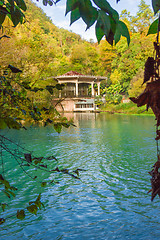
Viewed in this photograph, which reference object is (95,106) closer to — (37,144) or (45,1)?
(37,144)

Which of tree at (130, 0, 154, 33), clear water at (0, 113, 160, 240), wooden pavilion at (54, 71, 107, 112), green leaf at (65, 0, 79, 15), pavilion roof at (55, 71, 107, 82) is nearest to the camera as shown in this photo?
green leaf at (65, 0, 79, 15)

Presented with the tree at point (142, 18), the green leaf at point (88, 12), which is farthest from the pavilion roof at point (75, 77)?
the green leaf at point (88, 12)

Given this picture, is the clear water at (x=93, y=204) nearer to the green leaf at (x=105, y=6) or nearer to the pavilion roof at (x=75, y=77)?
the green leaf at (x=105, y=6)

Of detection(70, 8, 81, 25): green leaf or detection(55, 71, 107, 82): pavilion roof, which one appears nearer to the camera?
detection(70, 8, 81, 25): green leaf

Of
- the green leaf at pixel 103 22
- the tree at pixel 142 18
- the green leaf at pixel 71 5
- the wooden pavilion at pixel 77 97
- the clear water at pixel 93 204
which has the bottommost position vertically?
the clear water at pixel 93 204

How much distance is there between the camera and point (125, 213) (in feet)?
11.5

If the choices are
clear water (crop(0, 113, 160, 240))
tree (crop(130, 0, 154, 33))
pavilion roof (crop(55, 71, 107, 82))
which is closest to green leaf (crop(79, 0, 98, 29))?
clear water (crop(0, 113, 160, 240))

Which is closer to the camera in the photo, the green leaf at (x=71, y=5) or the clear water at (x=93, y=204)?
the green leaf at (x=71, y=5)

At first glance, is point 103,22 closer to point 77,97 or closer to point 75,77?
point 75,77

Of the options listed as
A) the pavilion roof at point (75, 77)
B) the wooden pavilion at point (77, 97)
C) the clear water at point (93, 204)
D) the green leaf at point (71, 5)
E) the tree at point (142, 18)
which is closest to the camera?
the green leaf at point (71, 5)

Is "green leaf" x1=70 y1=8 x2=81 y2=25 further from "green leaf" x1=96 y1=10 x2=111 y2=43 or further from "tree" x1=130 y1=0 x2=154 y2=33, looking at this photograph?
"tree" x1=130 y1=0 x2=154 y2=33

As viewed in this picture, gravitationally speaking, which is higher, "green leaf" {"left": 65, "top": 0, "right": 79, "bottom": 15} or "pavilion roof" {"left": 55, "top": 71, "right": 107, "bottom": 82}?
"pavilion roof" {"left": 55, "top": 71, "right": 107, "bottom": 82}

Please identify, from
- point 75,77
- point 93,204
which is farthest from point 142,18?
point 93,204

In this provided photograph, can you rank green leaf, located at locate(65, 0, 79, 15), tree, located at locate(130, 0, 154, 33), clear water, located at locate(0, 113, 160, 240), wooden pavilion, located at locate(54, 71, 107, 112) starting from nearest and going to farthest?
1. green leaf, located at locate(65, 0, 79, 15)
2. clear water, located at locate(0, 113, 160, 240)
3. wooden pavilion, located at locate(54, 71, 107, 112)
4. tree, located at locate(130, 0, 154, 33)
